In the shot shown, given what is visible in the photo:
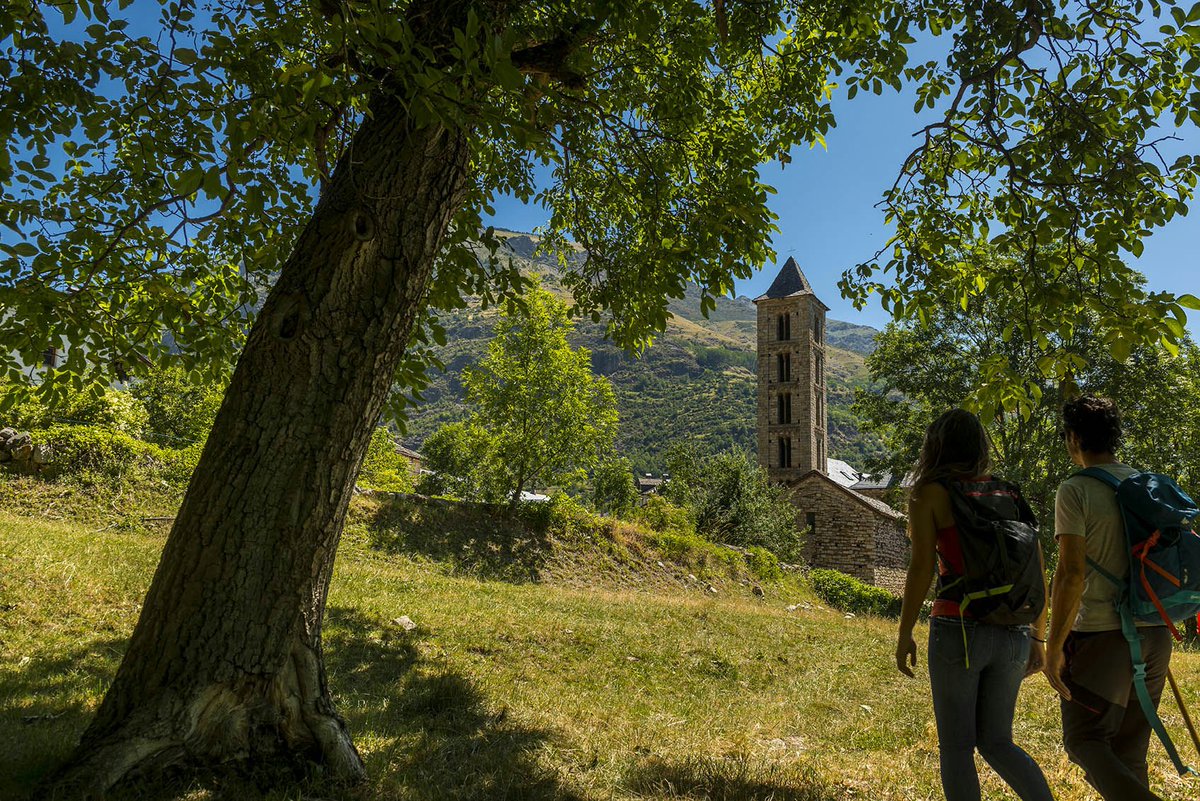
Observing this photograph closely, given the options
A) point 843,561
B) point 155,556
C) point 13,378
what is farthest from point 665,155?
point 843,561

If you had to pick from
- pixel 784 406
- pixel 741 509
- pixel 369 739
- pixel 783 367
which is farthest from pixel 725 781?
pixel 783 367

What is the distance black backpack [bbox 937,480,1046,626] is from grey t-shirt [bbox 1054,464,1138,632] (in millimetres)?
271

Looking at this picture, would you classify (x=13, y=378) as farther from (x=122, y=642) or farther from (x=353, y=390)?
(x=353, y=390)

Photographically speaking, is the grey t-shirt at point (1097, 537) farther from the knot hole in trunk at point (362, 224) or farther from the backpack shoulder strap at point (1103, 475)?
the knot hole in trunk at point (362, 224)

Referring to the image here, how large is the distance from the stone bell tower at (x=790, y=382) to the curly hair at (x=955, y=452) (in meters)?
54.1

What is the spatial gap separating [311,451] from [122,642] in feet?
12.3

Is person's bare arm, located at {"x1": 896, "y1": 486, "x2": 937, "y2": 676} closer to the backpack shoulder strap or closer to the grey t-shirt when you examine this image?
the grey t-shirt

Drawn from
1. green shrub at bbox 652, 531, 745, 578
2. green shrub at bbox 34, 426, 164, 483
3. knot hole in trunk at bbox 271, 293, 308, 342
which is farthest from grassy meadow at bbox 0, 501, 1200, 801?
green shrub at bbox 652, 531, 745, 578

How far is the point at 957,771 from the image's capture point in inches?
103

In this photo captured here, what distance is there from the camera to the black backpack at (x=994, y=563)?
2.62 m

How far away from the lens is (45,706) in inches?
147

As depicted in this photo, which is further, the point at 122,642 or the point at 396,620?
the point at 396,620

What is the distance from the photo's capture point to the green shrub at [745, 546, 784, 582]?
20266 mm

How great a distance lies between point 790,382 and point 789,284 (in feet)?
30.9
